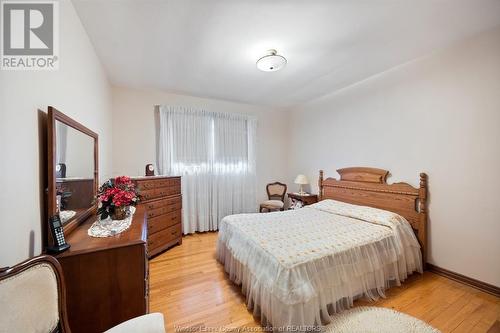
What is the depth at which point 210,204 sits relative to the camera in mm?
4117

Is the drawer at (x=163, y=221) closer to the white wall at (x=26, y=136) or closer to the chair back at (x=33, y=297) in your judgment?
the white wall at (x=26, y=136)

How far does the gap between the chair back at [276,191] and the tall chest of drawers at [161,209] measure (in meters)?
2.08

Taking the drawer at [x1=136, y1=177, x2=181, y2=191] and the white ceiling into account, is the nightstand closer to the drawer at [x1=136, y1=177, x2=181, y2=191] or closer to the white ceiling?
the white ceiling

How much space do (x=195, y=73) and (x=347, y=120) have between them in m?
2.56

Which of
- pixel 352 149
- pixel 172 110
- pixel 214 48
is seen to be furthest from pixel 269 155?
pixel 214 48

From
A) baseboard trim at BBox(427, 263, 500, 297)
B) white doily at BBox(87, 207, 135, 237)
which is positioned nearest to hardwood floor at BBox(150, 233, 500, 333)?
baseboard trim at BBox(427, 263, 500, 297)

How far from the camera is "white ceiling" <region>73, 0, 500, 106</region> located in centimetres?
169

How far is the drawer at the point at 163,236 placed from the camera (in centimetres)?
282

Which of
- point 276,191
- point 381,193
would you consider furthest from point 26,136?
point 276,191

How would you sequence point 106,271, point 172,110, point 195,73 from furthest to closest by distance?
point 172,110 < point 195,73 < point 106,271

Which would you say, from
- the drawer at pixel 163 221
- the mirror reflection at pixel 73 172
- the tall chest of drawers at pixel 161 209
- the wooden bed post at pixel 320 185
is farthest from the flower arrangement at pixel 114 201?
the wooden bed post at pixel 320 185

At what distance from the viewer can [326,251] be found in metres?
1.79

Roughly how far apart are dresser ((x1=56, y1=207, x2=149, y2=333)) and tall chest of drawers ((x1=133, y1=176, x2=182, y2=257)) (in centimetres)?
145

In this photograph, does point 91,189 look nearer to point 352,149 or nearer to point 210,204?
point 210,204
